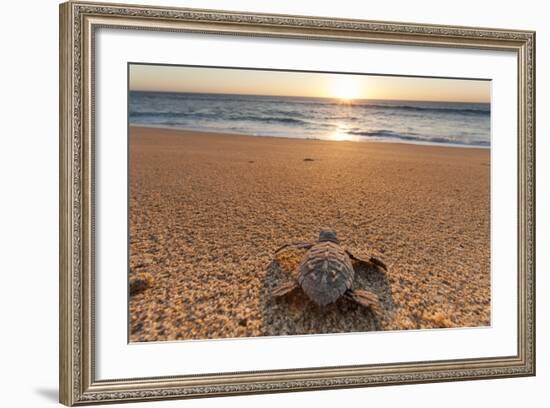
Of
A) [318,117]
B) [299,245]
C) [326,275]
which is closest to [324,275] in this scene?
[326,275]

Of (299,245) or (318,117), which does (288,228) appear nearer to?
(299,245)

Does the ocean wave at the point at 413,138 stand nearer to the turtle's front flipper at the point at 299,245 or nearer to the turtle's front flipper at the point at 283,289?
the turtle's front flipper at the point at 299,245

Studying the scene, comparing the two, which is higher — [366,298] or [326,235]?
[326,235]

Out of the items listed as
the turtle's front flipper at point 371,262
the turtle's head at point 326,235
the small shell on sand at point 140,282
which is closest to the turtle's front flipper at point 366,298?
the turtle's front flipper at point 371,262

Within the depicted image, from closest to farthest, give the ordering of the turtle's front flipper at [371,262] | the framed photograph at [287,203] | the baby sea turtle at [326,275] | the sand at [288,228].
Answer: the framed photograph at [287,203] → the sand at [288,228] → the baby sea turtle at [326,275] → the turtle's front flipper at [371,262]

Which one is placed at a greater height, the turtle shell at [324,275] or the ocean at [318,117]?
the ocean at [318,117]

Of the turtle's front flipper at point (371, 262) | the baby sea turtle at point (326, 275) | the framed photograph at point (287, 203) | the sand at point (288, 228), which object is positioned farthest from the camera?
the turtle's front flipper at point (371, 262)

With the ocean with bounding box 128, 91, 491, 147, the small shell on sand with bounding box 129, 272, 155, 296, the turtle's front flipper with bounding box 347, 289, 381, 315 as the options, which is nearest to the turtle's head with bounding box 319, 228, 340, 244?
the turtle's front flipper with bounding box 347, 289, 381, 315

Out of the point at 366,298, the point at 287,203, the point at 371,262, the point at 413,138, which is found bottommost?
the point at 366,298
